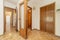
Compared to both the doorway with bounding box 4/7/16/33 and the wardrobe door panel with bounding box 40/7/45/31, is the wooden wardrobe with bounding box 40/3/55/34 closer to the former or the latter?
the wardrobe door panel with bounding box 40/7/45/31

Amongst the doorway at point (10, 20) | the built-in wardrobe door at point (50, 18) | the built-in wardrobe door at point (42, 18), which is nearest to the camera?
the built-in wardrobe door at point (50, 18)

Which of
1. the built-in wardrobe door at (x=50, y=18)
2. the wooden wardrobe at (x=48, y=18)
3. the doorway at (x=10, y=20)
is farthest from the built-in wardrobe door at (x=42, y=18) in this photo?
the doorway at (x=10, y=20)

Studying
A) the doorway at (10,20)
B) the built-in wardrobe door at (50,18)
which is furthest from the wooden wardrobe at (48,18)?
the doorway at (10,20)

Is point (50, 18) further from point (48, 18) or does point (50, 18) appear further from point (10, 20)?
point (10, 20)

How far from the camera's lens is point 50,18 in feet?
13.6

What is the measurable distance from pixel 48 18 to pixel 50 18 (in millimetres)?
195

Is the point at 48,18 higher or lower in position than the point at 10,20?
higher

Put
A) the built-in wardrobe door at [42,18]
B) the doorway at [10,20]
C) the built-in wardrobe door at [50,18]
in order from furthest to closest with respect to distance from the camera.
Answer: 1. the doorway at [10,20]
2. the built-in wardrobe door at [42,18]
3. the built-in wardrobe door at [50,18]

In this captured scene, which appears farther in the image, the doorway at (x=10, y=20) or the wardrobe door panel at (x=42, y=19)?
the doorway at (x=10, y=20)

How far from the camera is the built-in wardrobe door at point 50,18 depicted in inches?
154

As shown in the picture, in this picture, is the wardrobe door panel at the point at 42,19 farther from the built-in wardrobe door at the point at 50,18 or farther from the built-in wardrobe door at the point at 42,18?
the built-in wardrobe door at the point at 50,18

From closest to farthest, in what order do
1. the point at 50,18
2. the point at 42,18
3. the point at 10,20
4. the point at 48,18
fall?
the point at 50,18 < the point at 48,18 < the point at 42,18 < the point at 10,20

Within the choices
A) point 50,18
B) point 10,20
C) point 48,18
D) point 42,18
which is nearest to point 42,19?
point 42,18

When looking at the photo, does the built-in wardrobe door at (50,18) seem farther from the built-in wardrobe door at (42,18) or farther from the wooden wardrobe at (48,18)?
the built-in wardrobe door at (42,18)
